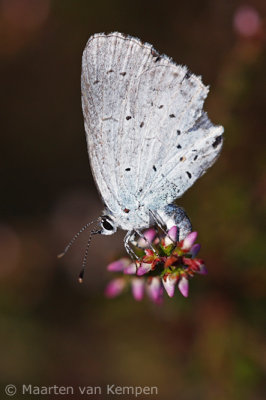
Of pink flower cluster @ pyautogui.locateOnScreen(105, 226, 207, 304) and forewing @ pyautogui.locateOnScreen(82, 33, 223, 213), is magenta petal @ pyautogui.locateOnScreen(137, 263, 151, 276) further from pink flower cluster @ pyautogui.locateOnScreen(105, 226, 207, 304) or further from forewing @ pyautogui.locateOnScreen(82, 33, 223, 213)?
forewing @ pyautogui.locateOnScreen(82, 33, 223, 213)

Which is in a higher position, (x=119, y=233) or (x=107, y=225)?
(x=119, y=233)

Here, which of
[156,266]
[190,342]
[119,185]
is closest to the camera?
[156,266]

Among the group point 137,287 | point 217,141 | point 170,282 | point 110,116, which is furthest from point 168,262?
point 110,116

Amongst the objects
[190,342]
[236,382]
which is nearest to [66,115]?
[190,342]

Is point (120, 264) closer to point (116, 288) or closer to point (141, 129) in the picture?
point (116, 288)

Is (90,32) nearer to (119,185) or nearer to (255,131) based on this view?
(255,131)

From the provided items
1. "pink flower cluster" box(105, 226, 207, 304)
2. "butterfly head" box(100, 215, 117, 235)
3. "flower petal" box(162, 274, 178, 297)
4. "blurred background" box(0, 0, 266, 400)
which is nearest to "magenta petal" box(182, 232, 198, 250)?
"pink flower cluster" box(105, 226, 207, 304)

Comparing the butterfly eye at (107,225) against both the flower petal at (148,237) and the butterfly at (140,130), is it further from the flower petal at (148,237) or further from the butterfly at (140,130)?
the flower petal at (148,237)

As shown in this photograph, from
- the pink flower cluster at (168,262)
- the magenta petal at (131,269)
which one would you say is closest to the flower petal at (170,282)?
the pink flower cluster at (168,262)
